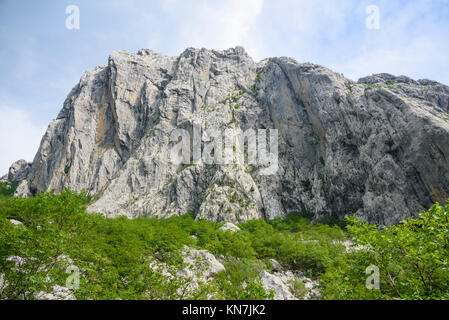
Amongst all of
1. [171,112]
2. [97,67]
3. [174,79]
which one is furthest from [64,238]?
[97,67]

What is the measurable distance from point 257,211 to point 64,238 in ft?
188

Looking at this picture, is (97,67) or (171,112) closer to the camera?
(171,112)

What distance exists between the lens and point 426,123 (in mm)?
43156

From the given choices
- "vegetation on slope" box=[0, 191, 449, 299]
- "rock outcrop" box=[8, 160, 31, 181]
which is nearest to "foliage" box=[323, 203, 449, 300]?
"vegetation on slope" box=[0, 191, 449, 299]

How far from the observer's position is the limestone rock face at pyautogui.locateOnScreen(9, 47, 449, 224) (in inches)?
1881

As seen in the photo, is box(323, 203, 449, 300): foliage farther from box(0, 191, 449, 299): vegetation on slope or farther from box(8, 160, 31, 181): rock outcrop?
box(8, 160, 31, 181): rock outcrop

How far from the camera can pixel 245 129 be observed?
83.9 m

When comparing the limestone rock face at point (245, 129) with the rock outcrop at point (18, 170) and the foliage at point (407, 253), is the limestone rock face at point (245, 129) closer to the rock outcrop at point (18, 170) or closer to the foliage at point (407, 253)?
the rock outcrop at point (18, 170)

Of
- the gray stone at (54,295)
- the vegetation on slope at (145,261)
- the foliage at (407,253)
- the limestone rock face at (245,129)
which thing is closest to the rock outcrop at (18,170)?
the limestone rock face at (245,129)

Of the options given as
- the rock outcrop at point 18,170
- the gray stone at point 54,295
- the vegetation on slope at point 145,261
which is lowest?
the gray stone at point 54,295

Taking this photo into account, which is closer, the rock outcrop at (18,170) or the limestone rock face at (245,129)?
the limestone rock face at (245,129)

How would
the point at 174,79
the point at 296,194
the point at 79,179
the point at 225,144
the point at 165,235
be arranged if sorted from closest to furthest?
the point at 165,235
the point at 296,194
the point at 225,144
the point at 79,179
the point at 174,79

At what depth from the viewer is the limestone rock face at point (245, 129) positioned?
4778 cm
